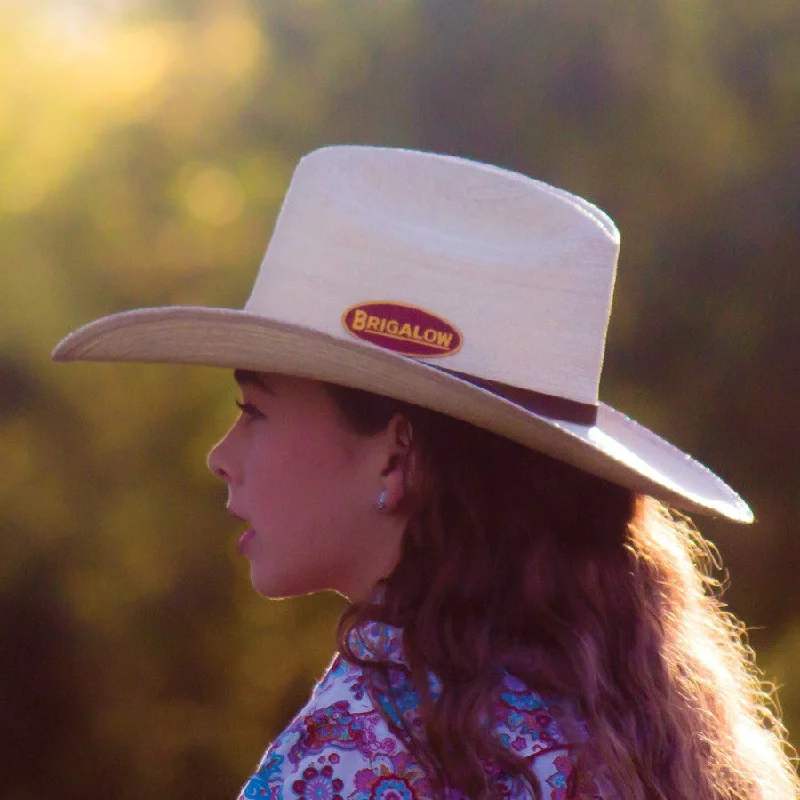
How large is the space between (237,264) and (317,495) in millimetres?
2950

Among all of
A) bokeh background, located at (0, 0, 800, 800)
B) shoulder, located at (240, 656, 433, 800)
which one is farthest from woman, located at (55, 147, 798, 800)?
bokeh background, located at (0, 0, 800, 800)

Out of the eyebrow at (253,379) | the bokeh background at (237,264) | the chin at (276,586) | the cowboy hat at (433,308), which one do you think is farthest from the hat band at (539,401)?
the bokeh background at (237,264)

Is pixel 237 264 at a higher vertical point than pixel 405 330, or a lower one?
lower

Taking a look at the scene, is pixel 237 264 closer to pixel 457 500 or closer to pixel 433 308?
pixel 433 308

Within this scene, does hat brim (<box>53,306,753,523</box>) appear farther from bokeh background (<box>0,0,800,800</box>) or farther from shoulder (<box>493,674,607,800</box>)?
bokeh background (<box>0,0,800,800</box>)

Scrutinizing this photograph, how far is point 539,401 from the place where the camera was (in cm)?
186

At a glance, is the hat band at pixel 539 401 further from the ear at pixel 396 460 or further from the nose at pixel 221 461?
the nose at pixel 221 461

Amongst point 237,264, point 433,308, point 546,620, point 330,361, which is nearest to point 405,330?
point 433,308

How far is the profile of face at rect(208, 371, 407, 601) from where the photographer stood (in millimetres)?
1765

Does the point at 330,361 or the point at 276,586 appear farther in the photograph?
the point at 276,586

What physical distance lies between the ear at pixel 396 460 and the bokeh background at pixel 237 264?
2920 millimetres

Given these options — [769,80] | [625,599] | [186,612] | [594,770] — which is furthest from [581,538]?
[769,80]

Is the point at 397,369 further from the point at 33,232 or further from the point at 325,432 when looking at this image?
the point at 33,232

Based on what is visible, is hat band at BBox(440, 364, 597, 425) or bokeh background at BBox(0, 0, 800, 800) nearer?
hat band at BBox(440, 364, 597, 425)
